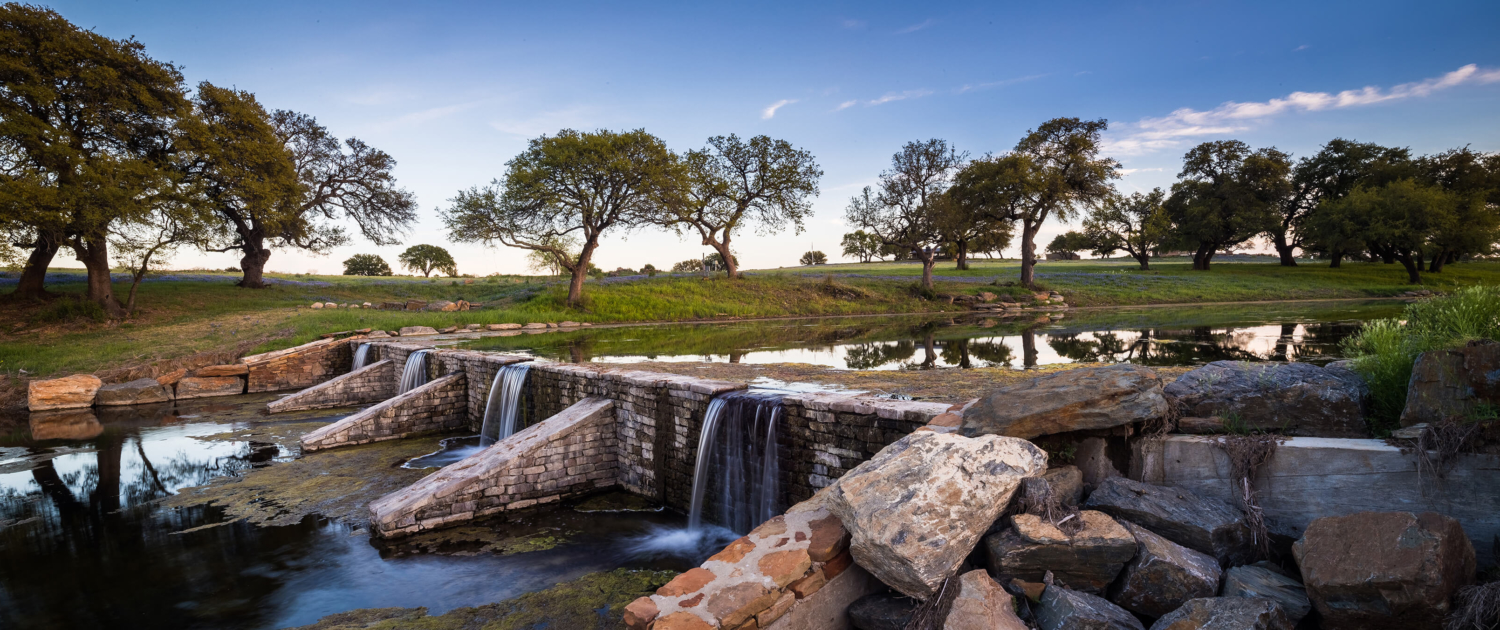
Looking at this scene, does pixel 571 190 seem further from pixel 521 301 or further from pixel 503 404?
pixel 503 404

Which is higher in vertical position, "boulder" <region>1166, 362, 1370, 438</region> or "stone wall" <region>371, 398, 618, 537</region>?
"boulder" <region>1166, 362, 1370, 438</region>

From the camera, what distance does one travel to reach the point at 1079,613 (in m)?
3.29

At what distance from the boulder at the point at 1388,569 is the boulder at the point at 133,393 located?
21.6 metres

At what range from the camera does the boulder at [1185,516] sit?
374cm

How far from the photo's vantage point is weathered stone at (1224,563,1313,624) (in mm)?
3238

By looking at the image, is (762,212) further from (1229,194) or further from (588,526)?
(1229,194)

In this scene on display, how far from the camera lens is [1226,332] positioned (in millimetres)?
17109

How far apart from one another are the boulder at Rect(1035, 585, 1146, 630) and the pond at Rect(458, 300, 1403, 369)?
28.2 ft

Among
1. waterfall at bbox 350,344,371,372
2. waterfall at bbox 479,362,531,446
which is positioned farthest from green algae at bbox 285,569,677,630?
waterfall at bbox 350,344,371,372

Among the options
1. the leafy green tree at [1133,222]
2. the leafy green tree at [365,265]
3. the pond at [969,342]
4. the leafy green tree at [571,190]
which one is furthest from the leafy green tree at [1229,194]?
the leafy green tree at [365,265]

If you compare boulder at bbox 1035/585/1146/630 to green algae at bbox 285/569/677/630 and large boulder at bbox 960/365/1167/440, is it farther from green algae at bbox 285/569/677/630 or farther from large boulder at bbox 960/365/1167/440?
green algae at bbox 285/569/677/630

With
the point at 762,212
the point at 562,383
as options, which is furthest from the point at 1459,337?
the point at 762,212

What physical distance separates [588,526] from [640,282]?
3025 centimetres

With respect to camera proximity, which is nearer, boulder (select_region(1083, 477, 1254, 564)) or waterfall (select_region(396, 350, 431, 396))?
boulder (select_region(1083, 477, 1254, 564))
